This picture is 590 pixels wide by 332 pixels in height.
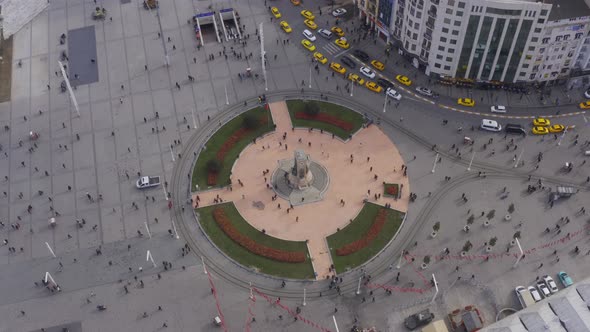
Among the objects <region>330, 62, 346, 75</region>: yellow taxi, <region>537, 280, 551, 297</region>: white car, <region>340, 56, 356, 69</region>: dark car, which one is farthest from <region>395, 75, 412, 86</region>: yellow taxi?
<region>537, 280, 551, 297</region>: white car

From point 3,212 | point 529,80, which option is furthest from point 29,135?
point 529,80

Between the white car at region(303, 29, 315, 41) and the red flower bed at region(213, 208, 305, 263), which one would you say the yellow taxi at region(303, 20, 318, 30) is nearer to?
the white car at region(303, 29, 315, 41)

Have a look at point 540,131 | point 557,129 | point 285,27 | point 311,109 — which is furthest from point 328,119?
point 557,129

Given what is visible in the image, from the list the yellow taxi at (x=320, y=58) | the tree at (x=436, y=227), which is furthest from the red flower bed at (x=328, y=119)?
the tree at (x=436, y=227)

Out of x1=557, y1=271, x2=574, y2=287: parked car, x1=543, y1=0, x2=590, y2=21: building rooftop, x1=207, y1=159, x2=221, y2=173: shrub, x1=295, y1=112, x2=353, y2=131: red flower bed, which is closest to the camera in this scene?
x1=557, y1=271, x2=574, y2=287: parked car

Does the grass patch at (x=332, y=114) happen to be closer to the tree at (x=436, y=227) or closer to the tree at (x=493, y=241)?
the tree at (x=436, y=227)

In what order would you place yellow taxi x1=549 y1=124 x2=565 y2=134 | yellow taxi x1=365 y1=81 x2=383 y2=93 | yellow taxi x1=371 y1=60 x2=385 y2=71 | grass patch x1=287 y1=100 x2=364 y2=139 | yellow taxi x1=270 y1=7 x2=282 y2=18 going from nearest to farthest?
1. yellow taxi x1=549 y1=124 x2=565 y2=134
2. grass patch x1=287 y1=100 x2=364 y2=139
3. yellow taxi x1=365 y1=81 x2=383 y2=93
4. yellow taxi x1=371 y1=60 x2=385 y2=71
5. yellow taxi x1=270 y1=7 x2=282 y2=18

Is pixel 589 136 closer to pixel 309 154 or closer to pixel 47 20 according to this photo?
pixel 309 154
